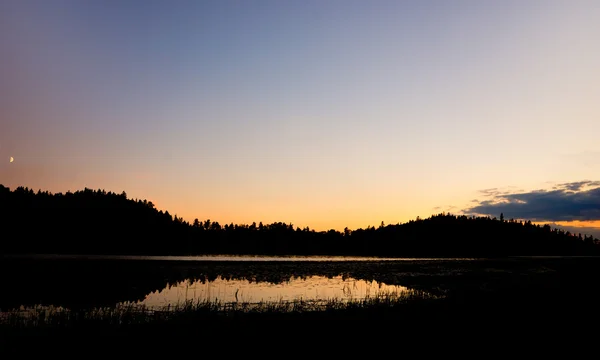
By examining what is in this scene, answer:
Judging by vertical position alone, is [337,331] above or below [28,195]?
below

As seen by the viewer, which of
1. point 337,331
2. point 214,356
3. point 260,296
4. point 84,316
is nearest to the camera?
point 214,356

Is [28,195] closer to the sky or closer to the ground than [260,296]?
closer to the sky

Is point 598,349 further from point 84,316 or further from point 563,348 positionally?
point 84,316

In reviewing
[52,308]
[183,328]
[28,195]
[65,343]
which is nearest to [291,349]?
[183,328]

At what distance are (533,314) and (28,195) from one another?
191 m

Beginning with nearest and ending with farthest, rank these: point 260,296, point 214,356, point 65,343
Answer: point 214,356
point 65,343
point 260,296

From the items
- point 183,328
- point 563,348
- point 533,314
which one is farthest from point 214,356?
point 533,314

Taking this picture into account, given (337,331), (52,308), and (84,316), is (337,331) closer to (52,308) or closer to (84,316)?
(84,316)

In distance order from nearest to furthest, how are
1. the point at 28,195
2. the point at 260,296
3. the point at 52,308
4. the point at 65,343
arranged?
the point at 65,343, the point at 52,308, the point at 260,296, the point at 28,195

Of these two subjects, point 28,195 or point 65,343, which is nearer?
point 65,343

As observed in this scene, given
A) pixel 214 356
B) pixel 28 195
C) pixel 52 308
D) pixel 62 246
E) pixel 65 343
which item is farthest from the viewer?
pixel 28 195

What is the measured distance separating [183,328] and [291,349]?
257 inches

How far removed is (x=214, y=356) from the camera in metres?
14.9

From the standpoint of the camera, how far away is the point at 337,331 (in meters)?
18.9
